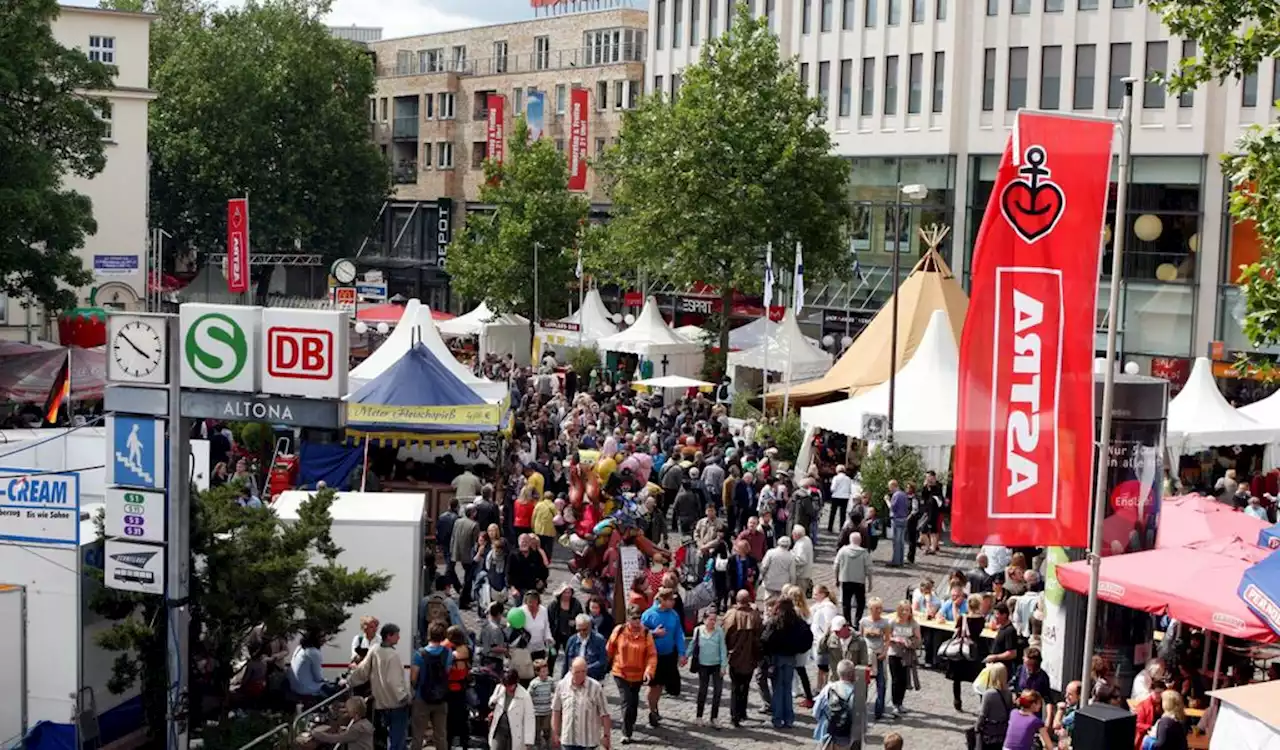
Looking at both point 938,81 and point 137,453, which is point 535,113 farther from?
point 137,453

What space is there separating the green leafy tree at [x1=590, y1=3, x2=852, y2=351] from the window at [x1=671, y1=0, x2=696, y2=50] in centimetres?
1573

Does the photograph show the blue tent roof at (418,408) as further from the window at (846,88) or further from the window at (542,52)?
the window at (542,52)

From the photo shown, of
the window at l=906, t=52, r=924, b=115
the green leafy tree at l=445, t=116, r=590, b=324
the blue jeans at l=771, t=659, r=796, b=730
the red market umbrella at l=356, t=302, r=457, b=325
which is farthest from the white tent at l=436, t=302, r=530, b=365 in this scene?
the blue jeans at l=771, t=659, r=796, b=730

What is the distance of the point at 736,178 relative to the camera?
42.5 meters

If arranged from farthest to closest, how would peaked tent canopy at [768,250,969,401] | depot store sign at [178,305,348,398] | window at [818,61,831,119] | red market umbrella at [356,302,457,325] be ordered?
1. window at [818,61,831,119]
2. red market umbrella at [356,302,457,325]
3. peaked tent canopy at [768,250,969,401]
4. depot store sign at [178,305,348,398]

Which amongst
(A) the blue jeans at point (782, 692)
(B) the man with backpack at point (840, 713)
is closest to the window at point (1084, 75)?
(A) the blue jeans at point (782, 692)

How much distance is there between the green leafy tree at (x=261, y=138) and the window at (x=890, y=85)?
1074 inches

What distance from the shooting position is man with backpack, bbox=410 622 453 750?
48.1ft

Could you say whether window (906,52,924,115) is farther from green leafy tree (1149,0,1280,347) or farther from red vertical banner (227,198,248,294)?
green leafy tree (1149,0,1280,347)

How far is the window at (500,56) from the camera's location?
2943 inches

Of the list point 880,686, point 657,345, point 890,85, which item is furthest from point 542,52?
point 880,686

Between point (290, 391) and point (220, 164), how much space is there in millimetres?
57603

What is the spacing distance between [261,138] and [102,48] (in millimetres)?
17930

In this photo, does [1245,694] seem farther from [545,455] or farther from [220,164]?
[220,164]
